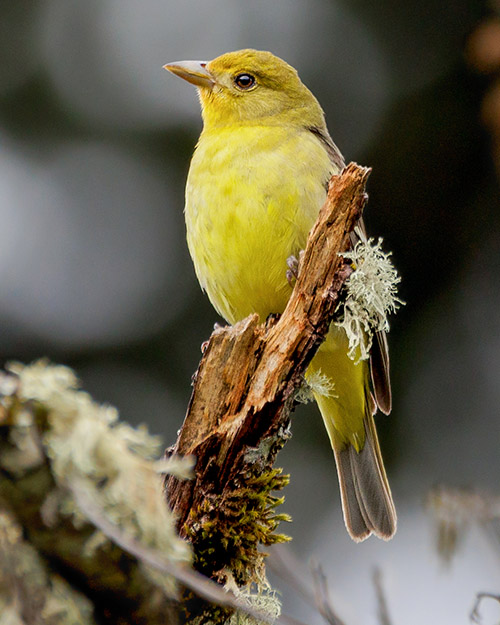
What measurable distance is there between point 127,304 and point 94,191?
4.49ft

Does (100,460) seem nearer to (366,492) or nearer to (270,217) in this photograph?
(270,217)

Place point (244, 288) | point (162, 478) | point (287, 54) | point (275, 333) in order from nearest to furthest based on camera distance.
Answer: point (162, 478) → point (275, 333) → point (244, 288) → point (287, 54)

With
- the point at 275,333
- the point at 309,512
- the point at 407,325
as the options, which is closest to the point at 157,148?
the point at 407,325

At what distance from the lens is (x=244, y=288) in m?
4.69

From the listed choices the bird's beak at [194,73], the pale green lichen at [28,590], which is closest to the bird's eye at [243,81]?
the bird's beak at [194,73]

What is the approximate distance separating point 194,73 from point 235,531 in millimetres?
3374

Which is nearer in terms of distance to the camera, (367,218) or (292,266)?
(292,266)

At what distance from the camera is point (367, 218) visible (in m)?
7.45

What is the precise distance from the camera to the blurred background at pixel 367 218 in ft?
24.9

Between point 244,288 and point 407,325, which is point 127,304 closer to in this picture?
point 407,325

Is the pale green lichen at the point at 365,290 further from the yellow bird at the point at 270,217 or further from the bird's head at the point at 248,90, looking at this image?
the bird's head at the point at 248,90

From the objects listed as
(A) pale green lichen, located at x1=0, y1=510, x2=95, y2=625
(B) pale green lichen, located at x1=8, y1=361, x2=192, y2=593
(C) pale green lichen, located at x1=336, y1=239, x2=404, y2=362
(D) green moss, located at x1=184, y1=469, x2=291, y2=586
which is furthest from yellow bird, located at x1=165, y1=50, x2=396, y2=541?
(A) pale green lichen, located at x1=0, y1=510, x2=95, y2=625

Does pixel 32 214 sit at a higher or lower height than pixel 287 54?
lower

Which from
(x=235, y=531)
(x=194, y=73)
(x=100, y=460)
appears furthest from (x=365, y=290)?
(x=194, y=73)
